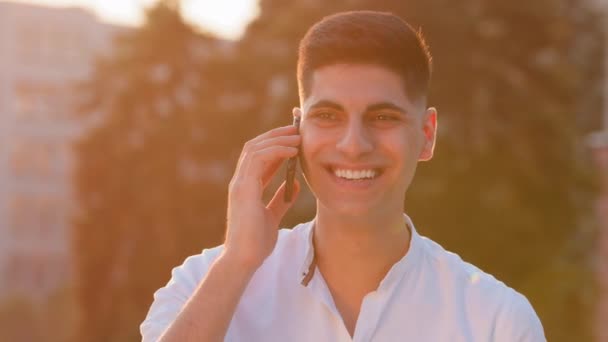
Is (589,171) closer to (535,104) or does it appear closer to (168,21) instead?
(535,104)

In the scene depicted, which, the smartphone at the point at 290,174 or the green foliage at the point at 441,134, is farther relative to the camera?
the green foliage at the point at 441,134

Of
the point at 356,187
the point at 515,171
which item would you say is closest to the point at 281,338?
the point at 356,187

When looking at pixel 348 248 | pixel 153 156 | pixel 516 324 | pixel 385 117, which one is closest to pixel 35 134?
pixel 153 156

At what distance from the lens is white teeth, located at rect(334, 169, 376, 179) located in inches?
179

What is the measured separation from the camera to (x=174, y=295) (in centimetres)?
466

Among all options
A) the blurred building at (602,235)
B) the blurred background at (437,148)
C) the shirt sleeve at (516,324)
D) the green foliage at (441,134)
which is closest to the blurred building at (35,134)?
the blurred background at (437,148)

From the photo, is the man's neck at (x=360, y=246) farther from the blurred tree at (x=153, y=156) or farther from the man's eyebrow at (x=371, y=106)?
the blurred tree at (x=153, y=156)

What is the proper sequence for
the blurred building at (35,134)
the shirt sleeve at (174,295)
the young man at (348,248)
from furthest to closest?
1. the blurred building at (35,134)
2. the shirt sleeve at (174,295)
3. the young man at (348,248)

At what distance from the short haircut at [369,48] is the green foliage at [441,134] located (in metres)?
14.4

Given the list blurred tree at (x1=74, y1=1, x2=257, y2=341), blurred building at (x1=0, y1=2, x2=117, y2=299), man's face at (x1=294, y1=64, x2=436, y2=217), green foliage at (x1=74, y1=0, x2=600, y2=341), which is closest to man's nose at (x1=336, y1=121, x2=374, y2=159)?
man's face at (x1=294, y1=64, x2=436, y2=217)

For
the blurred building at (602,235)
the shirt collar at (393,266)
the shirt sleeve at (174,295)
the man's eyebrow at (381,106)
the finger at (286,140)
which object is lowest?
the shirt sleeve at (174,295)

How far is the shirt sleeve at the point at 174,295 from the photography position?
4590mm

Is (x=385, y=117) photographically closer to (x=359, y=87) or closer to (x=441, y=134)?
(x=359, y=87)

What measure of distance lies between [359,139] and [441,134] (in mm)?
20087
